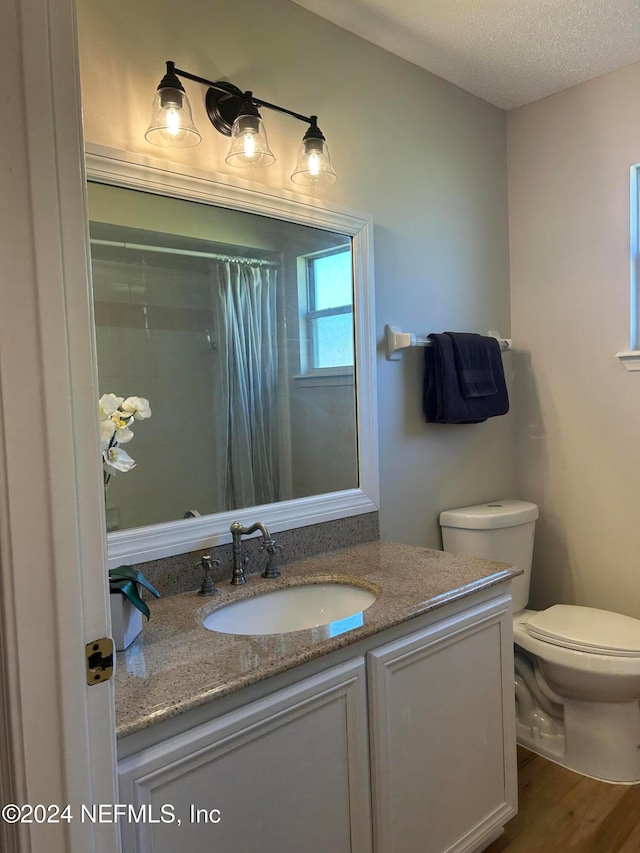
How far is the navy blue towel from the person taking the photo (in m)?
2.12

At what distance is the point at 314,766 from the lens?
3.88 feet

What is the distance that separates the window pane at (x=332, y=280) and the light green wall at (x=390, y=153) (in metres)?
0.16

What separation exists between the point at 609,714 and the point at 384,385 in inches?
51.9

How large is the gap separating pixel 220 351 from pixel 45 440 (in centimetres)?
97

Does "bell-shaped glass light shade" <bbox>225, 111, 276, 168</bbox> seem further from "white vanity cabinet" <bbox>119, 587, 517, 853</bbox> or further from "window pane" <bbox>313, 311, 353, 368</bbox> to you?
"white vanity cabinet" <bbox>119, 587, 517, 853</bbox>

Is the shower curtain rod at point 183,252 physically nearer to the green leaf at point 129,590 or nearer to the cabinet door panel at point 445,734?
the green leaf at point 129,590

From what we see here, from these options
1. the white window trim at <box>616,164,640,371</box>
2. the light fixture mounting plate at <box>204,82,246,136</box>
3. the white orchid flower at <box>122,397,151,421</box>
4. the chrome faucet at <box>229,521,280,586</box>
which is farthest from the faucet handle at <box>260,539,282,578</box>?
the white window trim at <box>616,164,640,371</box>

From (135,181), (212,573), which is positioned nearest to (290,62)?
(135,181)

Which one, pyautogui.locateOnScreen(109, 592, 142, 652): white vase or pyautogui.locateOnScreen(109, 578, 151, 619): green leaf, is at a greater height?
pyautogui.locateOnScreen(109, 578, 151, 619): green leaf

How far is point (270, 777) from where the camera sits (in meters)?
1.11

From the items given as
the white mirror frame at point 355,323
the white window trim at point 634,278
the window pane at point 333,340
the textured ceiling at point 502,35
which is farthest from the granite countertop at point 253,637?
the textured ceiling at point 502,35

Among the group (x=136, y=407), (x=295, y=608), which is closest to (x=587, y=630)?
(x=295, y=608)

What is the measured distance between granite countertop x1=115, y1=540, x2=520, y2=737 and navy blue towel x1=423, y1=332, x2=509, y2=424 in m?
0.55

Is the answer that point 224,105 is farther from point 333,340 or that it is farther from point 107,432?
point 107,432
